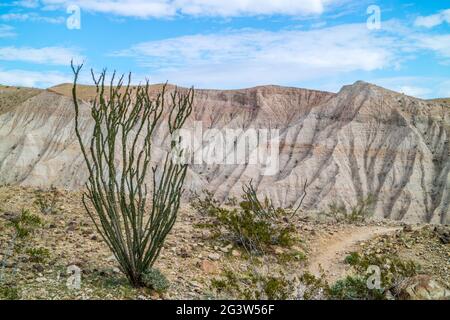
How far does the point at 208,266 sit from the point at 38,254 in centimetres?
312

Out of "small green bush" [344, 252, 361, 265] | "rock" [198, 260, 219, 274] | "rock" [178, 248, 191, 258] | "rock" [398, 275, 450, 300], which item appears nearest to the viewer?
"rock" [398, 275, 450, 300]

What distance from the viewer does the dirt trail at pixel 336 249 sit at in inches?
410

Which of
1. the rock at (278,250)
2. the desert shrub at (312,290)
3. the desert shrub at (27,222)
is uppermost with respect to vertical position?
the desert shrub at (27,222)

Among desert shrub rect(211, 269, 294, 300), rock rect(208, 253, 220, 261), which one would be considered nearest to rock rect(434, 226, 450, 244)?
desert shrub rect(211, 269, 294, 300)

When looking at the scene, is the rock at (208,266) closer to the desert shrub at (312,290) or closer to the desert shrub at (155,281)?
the desert shrub at (155,281)

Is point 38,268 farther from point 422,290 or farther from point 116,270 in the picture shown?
point 422,290

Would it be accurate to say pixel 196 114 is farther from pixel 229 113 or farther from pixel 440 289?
pixel 440 289

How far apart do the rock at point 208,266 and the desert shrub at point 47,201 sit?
4749mm

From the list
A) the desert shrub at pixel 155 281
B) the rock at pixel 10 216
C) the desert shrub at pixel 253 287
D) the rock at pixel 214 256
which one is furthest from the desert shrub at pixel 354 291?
the rock at pixel 10 216

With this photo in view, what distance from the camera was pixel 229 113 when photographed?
68500 mm

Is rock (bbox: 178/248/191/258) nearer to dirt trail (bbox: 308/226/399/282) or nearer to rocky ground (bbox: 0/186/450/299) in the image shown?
rocky ground (bbox: 0/186/450/299)

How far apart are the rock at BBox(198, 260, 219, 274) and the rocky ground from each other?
0.02 metres

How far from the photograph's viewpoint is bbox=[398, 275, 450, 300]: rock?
7.03m

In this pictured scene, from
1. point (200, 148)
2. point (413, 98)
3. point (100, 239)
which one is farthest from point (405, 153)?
point (100, 239)
